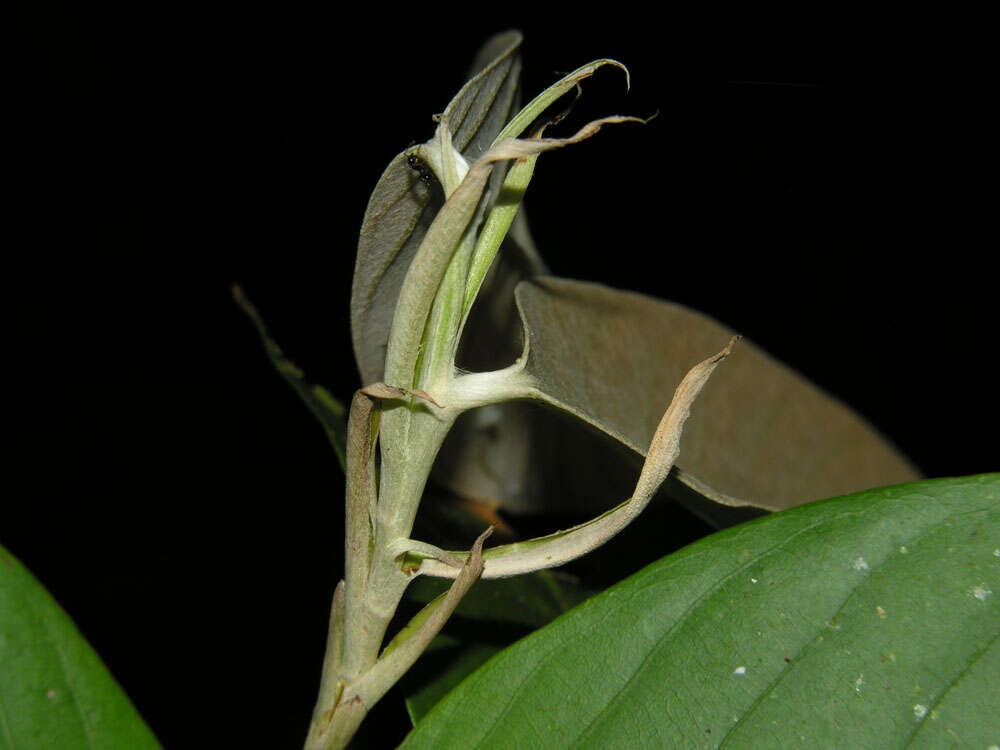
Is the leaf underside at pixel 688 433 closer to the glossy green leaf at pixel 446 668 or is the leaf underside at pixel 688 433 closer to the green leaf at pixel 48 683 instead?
the glossy green leaf at pixel 446 668

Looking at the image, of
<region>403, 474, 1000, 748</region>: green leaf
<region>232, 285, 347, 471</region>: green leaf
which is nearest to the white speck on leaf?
<region>403, 474, 1000, 748</region>: green leaf

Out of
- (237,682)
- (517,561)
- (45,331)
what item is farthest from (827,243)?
(45,331)

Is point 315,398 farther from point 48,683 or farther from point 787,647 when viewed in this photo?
point 787,647

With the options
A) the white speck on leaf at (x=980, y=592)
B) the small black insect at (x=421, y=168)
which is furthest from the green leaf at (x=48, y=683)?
the white speck on leaf at (x=980, y=592)

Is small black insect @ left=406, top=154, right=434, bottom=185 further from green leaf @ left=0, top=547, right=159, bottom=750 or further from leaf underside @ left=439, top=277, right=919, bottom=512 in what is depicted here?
green leaf @ left=0, top=547, right=159, bottom=750

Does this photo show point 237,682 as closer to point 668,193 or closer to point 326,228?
point 326,228

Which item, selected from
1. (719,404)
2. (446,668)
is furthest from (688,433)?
(446,668)
